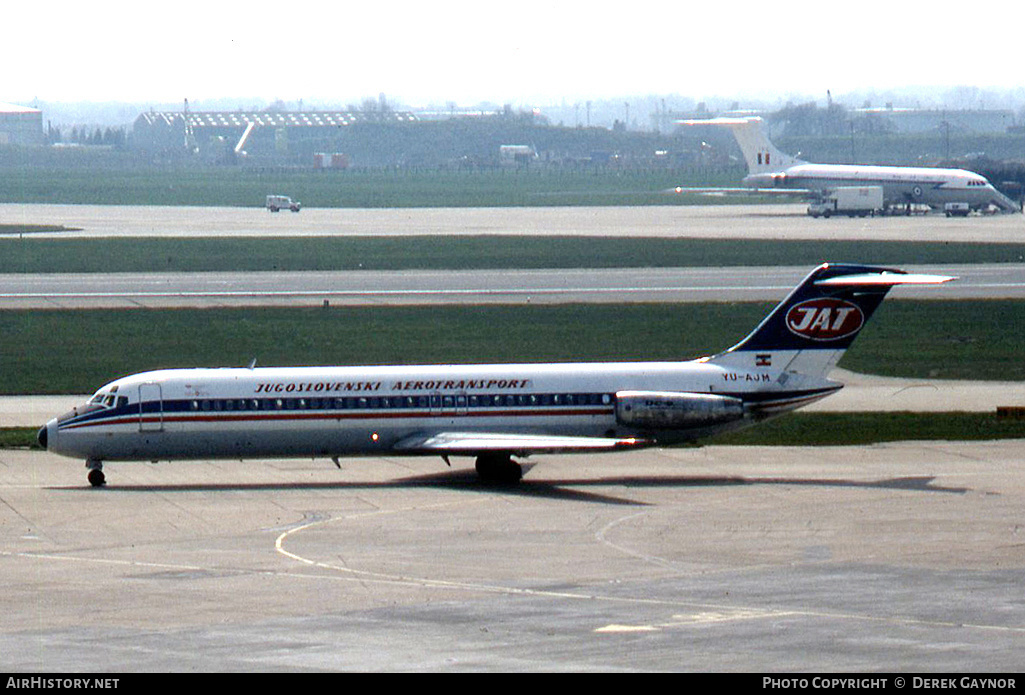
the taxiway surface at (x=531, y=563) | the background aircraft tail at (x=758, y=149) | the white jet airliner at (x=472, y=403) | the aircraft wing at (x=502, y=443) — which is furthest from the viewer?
the background aircraft tail at (x=758, y=149)

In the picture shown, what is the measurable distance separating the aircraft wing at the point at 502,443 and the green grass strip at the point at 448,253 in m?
54.8

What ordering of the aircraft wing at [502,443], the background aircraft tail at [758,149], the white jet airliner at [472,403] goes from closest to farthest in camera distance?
the aircraft wing at [502,443] → the white jet airliner at [472,403] → the background aircraft tail at [758,149]

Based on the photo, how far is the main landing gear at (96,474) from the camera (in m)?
40.9

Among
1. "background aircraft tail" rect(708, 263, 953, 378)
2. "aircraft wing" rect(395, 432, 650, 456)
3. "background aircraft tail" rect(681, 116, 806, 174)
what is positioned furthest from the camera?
"background aircraft tail" rect(681, 116, 806, 174)

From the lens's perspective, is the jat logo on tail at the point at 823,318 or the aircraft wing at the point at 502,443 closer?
the aircraft wing at the point at 502,443

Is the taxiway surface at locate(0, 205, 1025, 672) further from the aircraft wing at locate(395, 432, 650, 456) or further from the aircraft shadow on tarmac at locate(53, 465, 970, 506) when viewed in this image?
the aircraft wing at locate(395, 432, 650, 456)

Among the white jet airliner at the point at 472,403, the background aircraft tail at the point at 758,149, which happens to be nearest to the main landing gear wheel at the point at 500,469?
the white jet airliner at the point at 472,403

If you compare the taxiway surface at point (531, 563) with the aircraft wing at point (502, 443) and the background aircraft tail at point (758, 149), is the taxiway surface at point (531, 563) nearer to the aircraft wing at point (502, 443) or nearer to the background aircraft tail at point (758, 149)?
the aircraft wing at point (502, 443)

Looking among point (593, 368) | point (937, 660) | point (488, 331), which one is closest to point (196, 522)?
point (593, 368)

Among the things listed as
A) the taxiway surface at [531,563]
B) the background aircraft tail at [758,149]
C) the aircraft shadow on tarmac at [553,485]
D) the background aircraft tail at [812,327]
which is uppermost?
the background aircraft tail at [758,149]

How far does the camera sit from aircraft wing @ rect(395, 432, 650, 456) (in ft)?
127

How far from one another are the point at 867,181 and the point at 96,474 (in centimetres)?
10769

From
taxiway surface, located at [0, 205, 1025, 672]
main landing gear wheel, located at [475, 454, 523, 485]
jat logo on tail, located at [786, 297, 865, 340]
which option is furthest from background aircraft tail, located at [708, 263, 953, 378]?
main landing gear wheel, located at [475, 454, 523, 485]

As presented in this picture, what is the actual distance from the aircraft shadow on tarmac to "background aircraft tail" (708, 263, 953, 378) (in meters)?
3.08
